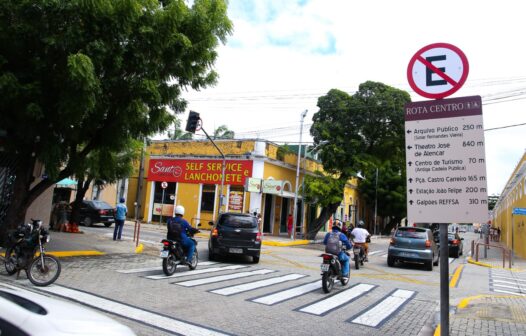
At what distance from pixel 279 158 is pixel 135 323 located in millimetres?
24955

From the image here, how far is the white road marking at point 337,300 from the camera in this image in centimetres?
802

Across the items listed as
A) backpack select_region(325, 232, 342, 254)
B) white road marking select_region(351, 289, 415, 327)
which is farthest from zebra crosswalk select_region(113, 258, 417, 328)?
backpack select_region(325, 232, 342, 254)

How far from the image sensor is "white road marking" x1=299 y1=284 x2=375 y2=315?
802 cm

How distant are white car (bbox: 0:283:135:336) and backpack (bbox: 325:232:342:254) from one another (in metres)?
7.78

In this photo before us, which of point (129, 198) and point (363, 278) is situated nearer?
point (363, 278)

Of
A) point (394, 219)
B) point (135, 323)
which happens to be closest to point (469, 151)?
point (135, 323)

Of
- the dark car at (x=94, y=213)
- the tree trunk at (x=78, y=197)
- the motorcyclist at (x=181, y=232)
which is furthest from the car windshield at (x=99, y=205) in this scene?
the motorcyclist at (x=181, y=232)

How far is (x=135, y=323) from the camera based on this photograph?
6.34 metres

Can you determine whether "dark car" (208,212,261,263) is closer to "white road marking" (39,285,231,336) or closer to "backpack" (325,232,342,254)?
"backpack" (325,232,342,254)

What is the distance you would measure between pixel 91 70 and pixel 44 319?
846 centimetres

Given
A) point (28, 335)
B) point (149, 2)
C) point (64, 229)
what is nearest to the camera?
point (28, 335)

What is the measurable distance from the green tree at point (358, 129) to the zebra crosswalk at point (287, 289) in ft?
52.4

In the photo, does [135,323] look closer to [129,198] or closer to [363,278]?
[363,278]

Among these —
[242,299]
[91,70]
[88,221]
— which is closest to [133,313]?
[242,299]
